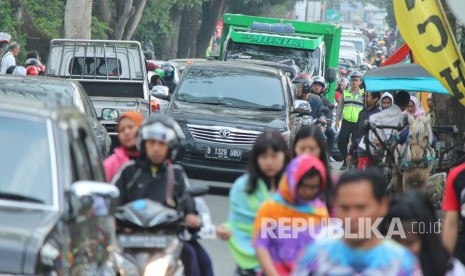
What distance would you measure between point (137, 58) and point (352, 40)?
4818 centimetres

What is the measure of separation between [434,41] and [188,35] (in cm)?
4866

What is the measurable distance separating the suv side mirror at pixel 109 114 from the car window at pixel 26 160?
13066 mm

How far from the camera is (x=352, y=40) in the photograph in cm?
7206

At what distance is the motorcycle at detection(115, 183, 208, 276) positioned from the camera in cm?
820

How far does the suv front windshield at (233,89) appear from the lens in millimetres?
20656

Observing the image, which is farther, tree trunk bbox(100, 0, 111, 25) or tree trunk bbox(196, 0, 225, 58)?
tree trunk bbox(196, 0, 225, 58)

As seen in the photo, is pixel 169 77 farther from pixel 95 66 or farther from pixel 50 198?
pixel 50 198

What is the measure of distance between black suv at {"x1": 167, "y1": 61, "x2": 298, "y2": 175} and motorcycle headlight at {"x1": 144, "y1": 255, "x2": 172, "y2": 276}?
1120 cm

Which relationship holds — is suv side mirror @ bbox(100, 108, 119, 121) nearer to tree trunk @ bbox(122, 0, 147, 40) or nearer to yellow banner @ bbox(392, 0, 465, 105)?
yellow banner @ bbox(392, 0, 465, 105)

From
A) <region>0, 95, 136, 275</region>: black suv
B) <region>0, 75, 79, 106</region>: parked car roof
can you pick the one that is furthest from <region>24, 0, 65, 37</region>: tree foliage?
<region>0, 95, 136, 275</region>: black suv

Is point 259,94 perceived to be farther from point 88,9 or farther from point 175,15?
point 175,15

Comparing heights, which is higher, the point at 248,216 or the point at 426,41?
the point at 426,41

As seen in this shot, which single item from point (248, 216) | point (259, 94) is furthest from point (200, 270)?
point (259, 94)

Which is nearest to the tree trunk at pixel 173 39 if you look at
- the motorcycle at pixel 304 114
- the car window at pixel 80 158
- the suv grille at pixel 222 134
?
the motorcycle at pixel 304 114
